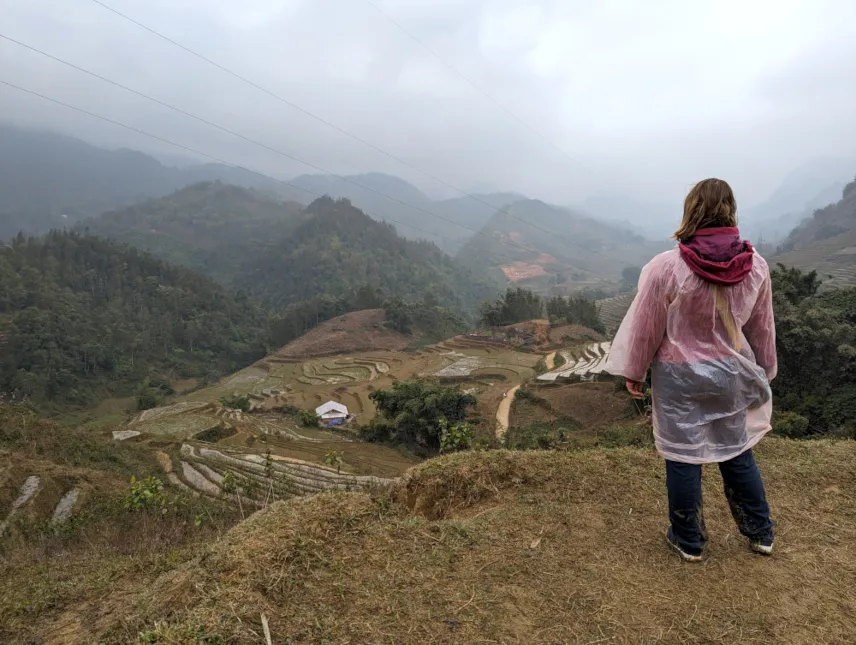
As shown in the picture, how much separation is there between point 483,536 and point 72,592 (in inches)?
102

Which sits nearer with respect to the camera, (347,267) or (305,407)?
(305,407)

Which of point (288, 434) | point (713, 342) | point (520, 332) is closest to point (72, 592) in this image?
point (713, 342)

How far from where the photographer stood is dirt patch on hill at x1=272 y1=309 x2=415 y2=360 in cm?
4916

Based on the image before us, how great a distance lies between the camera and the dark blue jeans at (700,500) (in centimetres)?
234

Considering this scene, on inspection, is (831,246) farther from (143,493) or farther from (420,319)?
(143,493)

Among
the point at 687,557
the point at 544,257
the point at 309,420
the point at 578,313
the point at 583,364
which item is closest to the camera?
the point at 687,557

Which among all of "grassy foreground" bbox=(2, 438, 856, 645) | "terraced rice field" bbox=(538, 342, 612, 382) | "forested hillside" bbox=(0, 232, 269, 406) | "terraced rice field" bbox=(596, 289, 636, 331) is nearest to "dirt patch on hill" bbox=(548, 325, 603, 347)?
"terraced rice field" bbox=(538, 342, 612, 382)

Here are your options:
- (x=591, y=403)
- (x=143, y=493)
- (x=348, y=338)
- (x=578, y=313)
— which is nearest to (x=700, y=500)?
(x=143, y=493)

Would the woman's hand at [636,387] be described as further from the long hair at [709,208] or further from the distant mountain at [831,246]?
the distant mountain at [831,246]

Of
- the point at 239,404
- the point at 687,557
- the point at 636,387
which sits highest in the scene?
the point at 636,387

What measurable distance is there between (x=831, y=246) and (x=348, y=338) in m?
72.0

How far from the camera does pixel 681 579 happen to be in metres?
2.25

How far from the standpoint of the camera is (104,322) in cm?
5253

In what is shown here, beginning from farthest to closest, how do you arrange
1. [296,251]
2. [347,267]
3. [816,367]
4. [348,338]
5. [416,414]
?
1. [296,251]
2. [347,267]
3. [348,338]
4. [416,414]
5. [816,367]
